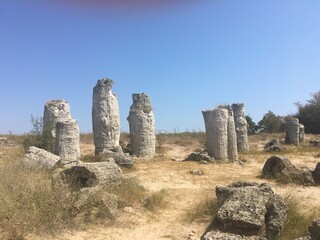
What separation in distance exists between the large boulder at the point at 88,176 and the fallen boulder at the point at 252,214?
2812 mm

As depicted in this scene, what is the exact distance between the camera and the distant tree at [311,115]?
3192 cm

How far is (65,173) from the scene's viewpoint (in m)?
8.23

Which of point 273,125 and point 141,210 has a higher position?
point 273,125

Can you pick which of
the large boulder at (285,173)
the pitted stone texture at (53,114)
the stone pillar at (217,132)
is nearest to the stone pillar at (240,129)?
the stone pillar at (217,132)

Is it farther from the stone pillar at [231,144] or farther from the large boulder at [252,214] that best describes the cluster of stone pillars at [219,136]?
the large boulder at [252,214]

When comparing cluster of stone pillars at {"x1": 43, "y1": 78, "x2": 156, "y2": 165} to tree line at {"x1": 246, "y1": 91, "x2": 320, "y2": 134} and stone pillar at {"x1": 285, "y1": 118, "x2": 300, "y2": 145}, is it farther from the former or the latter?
tree line at {"x1": 246, "y1": 91, "x2": 320, "y2": 134}

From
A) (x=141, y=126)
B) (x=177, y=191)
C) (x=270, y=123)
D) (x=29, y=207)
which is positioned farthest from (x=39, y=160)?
(x=270, y=123)

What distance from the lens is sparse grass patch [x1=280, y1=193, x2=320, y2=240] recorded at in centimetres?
615

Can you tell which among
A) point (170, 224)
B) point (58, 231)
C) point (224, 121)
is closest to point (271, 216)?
point (170, 224)

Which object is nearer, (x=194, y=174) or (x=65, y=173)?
(x=65, y=173)

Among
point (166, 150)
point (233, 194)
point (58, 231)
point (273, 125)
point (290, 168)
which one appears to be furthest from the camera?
point (273, 125)

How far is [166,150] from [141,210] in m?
12.6

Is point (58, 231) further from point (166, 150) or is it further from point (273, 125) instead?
point (273, 125)

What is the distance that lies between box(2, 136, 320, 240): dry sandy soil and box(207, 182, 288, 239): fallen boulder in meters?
0.64
